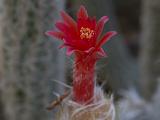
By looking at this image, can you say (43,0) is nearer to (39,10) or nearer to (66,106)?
(39,10)

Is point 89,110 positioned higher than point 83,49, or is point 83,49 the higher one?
point 83,49

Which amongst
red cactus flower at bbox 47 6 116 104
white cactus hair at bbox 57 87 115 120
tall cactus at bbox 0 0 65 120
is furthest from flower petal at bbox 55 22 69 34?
tall cactus at bbox 0 0 65 120

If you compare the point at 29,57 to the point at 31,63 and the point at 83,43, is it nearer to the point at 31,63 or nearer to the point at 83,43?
the point at 31,63

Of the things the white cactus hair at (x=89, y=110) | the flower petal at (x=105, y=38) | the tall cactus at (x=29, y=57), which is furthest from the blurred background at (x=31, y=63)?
the flower petal at (x=105, y=38)

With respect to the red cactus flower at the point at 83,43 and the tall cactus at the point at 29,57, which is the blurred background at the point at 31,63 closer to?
the tall cactus at the point at 29,57

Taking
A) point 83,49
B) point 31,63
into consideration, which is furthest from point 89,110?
point 31,63

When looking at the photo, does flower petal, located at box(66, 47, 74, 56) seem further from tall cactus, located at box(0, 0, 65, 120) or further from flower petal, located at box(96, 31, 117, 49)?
tall cactus, located at box(0, 0, 65, 120)

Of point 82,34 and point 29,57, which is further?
point 29,57
